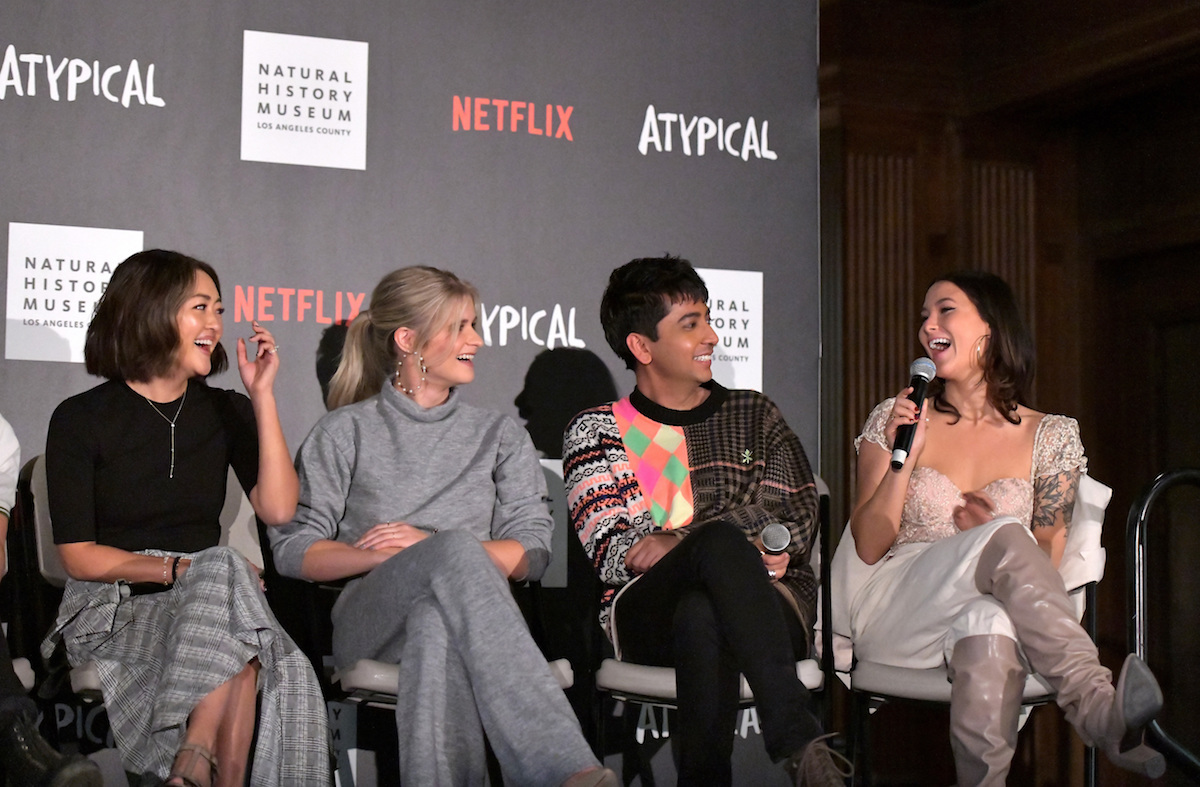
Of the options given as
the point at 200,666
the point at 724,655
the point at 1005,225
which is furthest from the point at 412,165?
the point at 1005,225

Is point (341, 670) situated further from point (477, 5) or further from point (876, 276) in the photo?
point (876, 276)

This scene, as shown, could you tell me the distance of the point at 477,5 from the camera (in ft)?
10.7

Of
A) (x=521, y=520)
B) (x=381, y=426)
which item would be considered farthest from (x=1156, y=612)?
(x=381, y=426)

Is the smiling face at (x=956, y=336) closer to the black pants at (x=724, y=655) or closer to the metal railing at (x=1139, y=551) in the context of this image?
the metal railing at (x=1139, y=551)

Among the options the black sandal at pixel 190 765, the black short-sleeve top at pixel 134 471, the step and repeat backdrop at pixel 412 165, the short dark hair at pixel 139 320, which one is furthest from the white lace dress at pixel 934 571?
the short dark hair at pixel 139 320

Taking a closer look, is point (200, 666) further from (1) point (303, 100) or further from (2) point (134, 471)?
(1) point (303, 100)

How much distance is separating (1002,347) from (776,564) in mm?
A: 792

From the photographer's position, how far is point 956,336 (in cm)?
286

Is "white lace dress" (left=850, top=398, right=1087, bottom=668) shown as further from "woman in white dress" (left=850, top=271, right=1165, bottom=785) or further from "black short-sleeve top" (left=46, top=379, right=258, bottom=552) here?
"black short-sleeve top" (left=46, top=379, right=258, bottom=552)

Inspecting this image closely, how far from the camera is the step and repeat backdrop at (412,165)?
2.93m

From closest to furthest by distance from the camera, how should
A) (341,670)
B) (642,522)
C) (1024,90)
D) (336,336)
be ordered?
(341,670) < (642,522) < (336,336) < (1024,90)

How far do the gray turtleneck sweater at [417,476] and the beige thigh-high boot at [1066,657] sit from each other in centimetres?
99

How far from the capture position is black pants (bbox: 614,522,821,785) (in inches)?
85.3

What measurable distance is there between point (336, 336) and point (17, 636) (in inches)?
40.2
